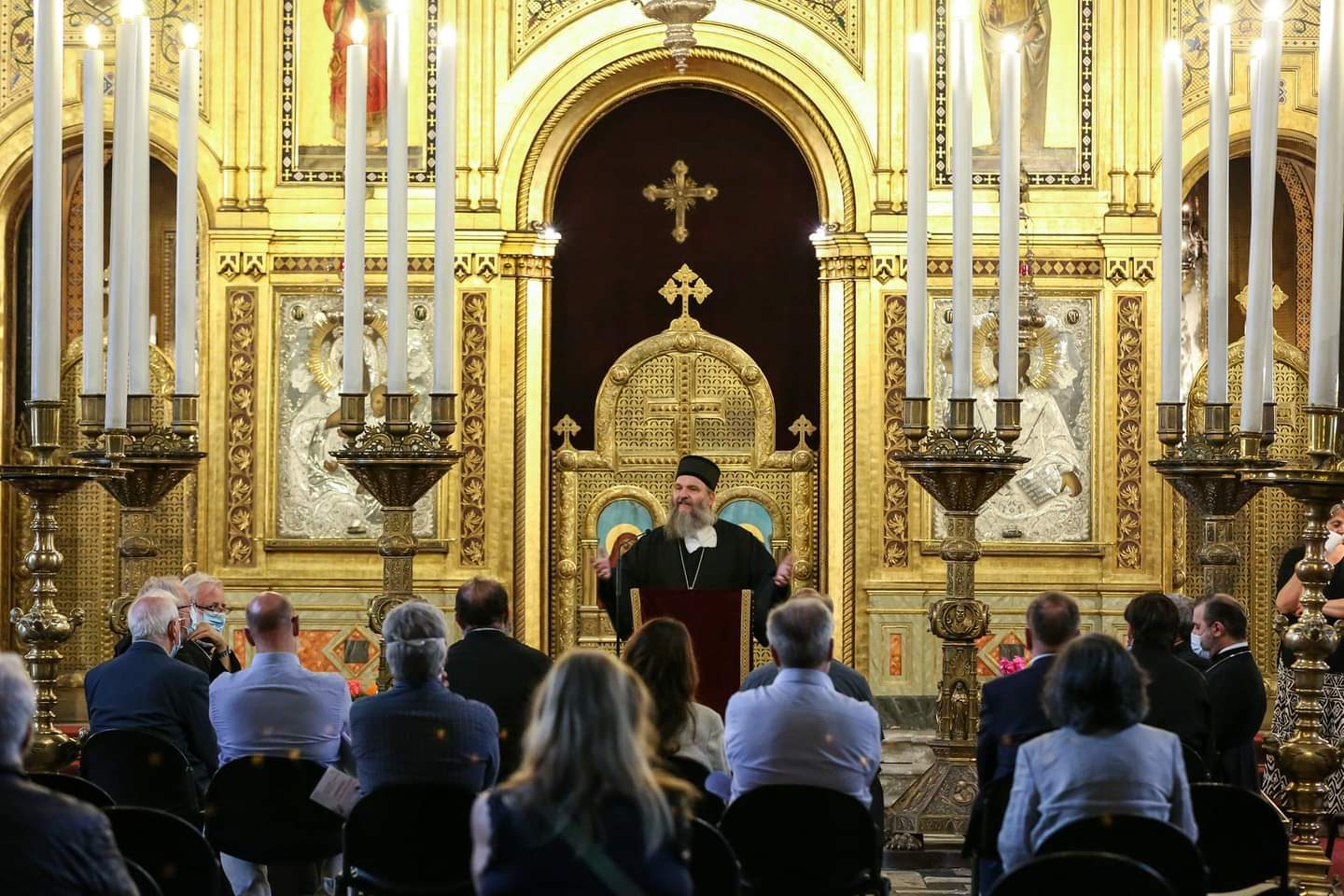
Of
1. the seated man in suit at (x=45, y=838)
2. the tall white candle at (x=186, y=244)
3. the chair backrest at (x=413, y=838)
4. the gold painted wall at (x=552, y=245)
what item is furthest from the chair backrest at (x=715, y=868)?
the gold painted wall at (x=552, y=245)

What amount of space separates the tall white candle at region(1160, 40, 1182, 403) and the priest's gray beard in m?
2.29

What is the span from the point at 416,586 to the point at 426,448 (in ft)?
18.9

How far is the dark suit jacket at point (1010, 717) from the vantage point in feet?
21.2

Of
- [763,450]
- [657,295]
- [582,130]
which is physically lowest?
[763,450]

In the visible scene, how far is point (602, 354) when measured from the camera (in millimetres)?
14297

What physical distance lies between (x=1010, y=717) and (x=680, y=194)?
330 inches

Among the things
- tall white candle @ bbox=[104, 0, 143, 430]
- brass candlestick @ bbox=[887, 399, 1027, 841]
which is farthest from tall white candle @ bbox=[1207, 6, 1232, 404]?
tall white candle @ bbox=[104, 0, 143, 430]

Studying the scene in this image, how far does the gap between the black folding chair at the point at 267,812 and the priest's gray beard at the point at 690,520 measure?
131 inches

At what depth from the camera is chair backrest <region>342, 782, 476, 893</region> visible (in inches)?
219

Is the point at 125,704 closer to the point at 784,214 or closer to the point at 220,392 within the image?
the point at 220,392

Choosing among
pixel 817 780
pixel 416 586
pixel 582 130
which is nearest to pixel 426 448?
pixel 817 780

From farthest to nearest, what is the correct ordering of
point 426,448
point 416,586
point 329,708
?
point 416,586 → point 426,448 → point 329,708

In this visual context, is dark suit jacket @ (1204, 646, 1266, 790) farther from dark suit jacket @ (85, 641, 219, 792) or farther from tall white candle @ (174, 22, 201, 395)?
tall white candle @ (174, 22, 201, 395)

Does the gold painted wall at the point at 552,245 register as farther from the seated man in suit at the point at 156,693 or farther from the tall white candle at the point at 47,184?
the seated man in suit at the point at 156,693
